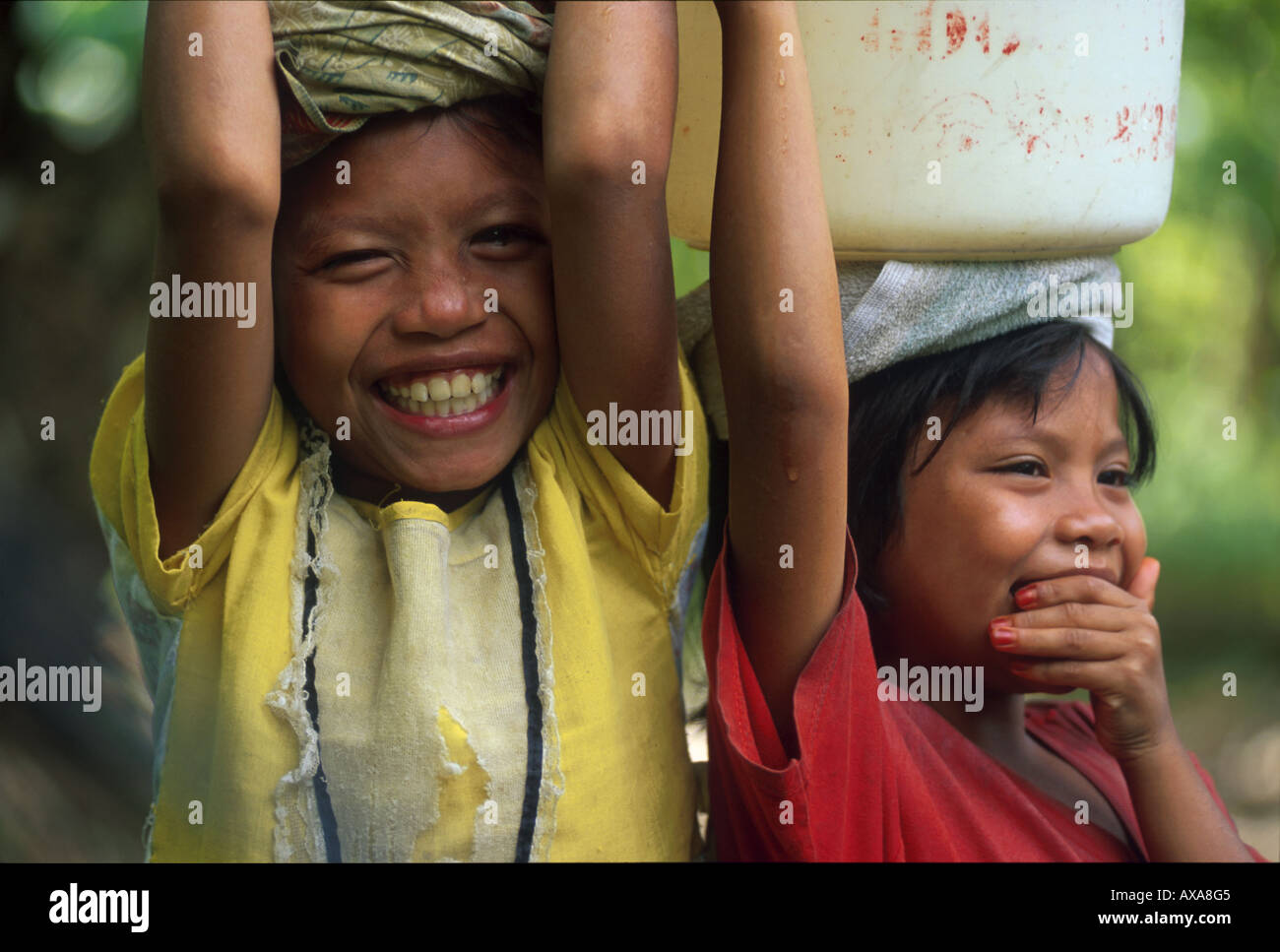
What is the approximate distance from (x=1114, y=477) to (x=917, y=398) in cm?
24

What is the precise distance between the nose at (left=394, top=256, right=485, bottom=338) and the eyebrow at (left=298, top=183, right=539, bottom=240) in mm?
46

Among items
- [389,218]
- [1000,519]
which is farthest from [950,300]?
[389,218]

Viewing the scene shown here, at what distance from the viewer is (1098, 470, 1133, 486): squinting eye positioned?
4.25 feet

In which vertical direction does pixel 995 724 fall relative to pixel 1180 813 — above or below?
above

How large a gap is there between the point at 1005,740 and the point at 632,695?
1.52ft

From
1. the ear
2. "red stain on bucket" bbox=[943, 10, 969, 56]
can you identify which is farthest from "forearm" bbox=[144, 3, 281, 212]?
the ear

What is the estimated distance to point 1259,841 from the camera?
1.62 meters

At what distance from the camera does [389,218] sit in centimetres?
109

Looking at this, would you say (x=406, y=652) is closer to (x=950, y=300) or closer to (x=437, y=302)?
(x=437, y=302)

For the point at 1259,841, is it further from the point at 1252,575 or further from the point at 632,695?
the point at 632,695

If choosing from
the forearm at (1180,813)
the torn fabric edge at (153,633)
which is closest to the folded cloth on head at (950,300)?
the forearm at (1180,813)

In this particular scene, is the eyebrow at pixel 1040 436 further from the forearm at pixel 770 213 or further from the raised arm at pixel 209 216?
the raised arm at pixel 209 216

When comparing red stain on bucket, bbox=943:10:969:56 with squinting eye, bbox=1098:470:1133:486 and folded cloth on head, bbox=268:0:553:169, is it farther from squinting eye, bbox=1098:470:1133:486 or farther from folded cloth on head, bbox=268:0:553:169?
squinting eye, bbox=1098:470:1133:486
